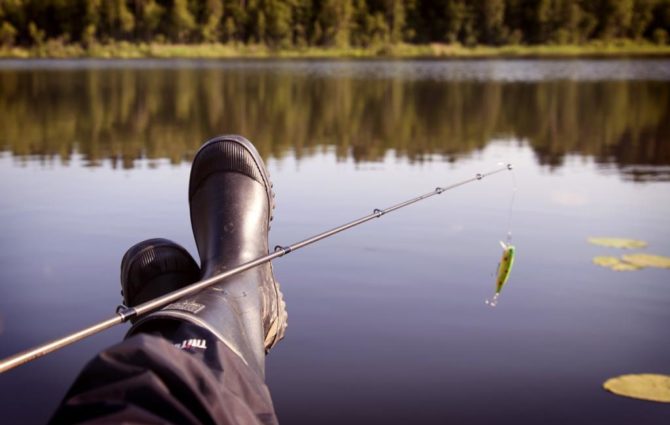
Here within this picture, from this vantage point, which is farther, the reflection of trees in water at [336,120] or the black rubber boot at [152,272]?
the reflection of trees in water at [336,120]

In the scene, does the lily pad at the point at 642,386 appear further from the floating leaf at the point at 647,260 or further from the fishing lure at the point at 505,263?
the floating leaf at the point at 647,260

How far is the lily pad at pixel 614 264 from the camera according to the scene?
12.6ft

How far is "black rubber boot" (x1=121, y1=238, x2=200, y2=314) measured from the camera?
2.62 meters

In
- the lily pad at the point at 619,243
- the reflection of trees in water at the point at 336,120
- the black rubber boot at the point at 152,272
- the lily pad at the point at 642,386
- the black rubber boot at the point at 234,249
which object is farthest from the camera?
the reflection of trees in water at the point at 336,120

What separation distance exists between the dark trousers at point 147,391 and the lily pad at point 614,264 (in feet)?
9.25

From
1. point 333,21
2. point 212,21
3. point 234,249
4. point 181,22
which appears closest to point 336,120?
point 234,249

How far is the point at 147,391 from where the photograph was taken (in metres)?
1.19

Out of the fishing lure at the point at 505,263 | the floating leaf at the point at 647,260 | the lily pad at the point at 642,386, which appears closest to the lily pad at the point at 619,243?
the floating leaf at the point at 647,260

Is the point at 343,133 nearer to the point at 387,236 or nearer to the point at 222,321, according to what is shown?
the point at 387,236

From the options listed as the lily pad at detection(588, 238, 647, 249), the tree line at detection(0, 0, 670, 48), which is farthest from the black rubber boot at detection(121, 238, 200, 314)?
the tree line at detection(0, 0, 670, 48)

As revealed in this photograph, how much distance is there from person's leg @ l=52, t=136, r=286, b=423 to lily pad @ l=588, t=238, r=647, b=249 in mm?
2056

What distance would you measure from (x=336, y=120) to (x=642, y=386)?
9165 millimetres

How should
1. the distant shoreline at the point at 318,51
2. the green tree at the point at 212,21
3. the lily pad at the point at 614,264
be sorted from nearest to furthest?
the lily pad at the point at 614,264 → the distant shoreline at the point at 318,51 → the green tree at the point at 212,21

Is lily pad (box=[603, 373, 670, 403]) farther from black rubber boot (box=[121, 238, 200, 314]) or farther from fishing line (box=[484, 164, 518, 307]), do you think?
black rubber boot (box=[121, 238, 200, 314])
